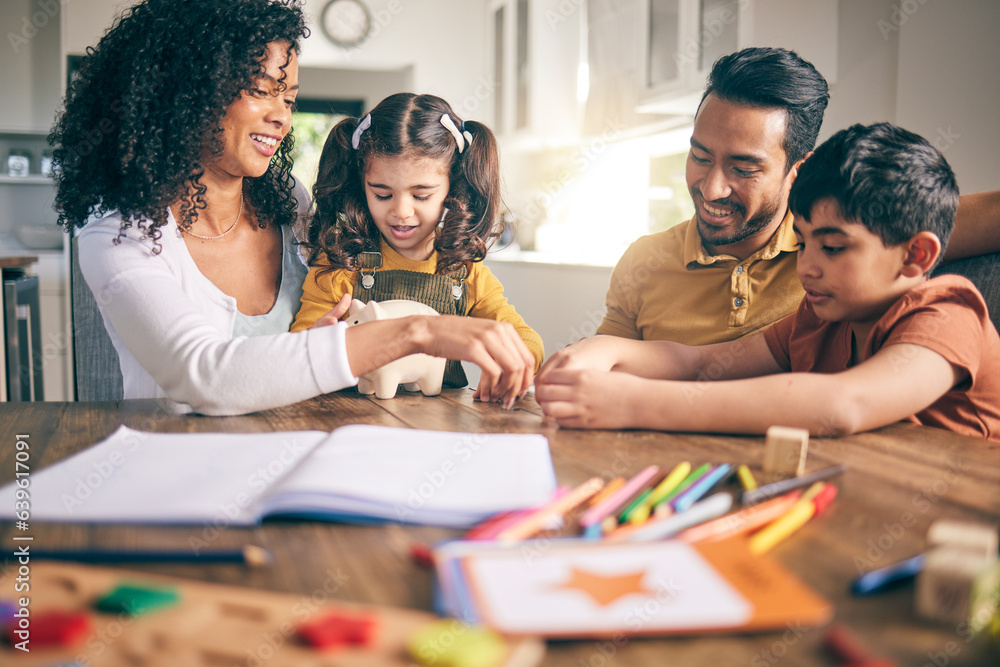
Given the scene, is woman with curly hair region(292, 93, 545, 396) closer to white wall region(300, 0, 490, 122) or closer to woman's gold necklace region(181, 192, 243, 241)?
woman's gold necklace region(181, 192, 243, 241)

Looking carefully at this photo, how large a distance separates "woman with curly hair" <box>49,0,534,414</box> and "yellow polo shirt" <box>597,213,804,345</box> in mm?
572

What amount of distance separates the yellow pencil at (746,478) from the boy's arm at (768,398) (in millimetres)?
158

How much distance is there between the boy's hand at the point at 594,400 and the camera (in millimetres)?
851

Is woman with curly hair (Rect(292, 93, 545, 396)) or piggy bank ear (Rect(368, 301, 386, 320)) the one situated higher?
woman with curly hair (Rect(292, 93, 545, 396))

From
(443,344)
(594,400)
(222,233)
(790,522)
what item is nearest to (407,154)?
(222,233)

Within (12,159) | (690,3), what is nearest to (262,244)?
(690,3)

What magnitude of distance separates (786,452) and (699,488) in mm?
131

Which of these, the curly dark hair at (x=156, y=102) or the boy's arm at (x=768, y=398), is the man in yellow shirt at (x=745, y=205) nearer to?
the boy's arm at (x=768, y=398)

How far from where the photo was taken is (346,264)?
4.59 ft

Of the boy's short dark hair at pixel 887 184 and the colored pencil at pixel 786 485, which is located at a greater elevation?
the boy's short dark hair at pixel 887 184

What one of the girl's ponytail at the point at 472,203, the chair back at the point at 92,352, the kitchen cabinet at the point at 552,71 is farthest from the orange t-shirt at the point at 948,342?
the kitchen cabinet at the point at 552,71

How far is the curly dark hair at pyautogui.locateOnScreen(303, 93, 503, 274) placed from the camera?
57.2 inches

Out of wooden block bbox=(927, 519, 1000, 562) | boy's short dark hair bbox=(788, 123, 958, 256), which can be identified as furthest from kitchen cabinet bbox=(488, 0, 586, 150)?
wooden block bbox=(927, 519, 1000, 562)

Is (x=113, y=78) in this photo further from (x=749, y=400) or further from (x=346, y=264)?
(x=749, y=400)
